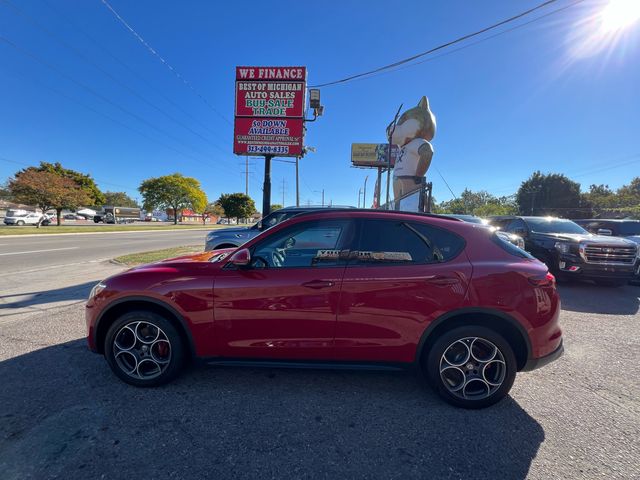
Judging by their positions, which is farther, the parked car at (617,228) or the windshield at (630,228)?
the windshield at (630,228)

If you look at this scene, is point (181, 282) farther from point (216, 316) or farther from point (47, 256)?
point (47, 256)

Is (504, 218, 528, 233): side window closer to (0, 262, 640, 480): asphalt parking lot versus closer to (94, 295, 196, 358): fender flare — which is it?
(0, 262, 640, 480): asphalt parking lot

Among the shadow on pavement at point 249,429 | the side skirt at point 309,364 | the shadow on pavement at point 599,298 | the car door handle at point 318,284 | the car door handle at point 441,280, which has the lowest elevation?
the shadow on pavement at point 249,429

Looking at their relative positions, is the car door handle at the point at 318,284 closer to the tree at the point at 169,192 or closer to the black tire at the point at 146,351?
the black tire at the point at 146,351

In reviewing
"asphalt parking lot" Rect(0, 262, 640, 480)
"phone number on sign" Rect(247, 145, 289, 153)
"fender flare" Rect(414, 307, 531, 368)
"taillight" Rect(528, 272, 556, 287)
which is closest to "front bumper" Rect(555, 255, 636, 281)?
"asphalt parking lot" Rect(0, 262, 640, 480)

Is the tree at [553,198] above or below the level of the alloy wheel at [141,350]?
above

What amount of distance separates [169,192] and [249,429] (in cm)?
6473

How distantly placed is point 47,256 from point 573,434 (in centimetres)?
1503

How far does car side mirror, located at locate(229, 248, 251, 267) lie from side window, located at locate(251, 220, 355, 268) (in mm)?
55

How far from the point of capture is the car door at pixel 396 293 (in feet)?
8.05

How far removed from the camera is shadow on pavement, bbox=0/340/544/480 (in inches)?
74.1

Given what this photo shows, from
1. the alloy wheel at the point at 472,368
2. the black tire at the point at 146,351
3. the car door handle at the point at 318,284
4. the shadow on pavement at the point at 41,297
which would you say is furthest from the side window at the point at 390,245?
the shadow on pavement at the point at 41,297

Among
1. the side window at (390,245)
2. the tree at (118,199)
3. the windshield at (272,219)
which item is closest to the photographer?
the side window at (390,245)

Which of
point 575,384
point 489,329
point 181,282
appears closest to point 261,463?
point 181,282
